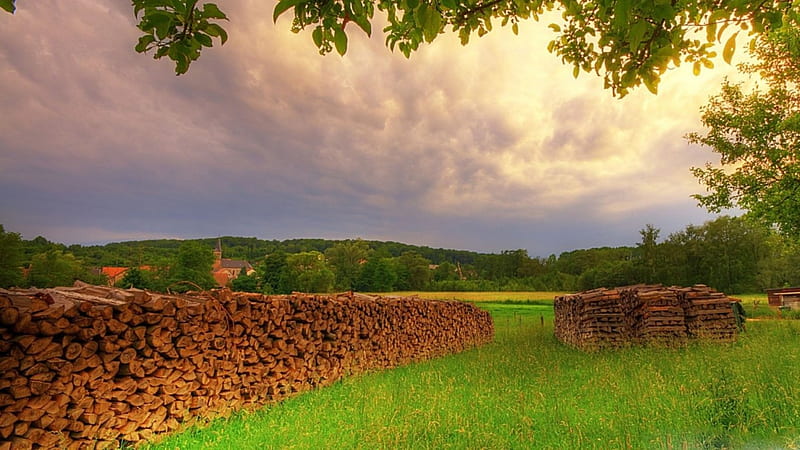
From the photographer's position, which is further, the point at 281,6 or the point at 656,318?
the point at 656,318

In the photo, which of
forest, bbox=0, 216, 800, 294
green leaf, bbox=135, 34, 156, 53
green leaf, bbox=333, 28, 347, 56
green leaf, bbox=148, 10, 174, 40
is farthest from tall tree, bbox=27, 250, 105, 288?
green leaf, bbox=333, 28, 347, 56

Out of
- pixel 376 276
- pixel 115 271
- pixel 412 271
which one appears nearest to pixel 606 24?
pixel 115 271

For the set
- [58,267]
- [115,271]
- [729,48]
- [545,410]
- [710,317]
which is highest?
[729,48]

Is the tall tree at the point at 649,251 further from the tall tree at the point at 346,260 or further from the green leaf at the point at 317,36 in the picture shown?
the green leaf at the point at 317,36

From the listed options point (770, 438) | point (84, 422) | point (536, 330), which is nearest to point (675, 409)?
point (770, 438)

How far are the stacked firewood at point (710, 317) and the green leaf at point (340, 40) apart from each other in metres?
13.3

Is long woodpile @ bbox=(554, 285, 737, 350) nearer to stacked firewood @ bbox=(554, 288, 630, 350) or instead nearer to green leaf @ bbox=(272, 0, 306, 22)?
stacked firewood @ bbox=(554, 288, 630, 350)

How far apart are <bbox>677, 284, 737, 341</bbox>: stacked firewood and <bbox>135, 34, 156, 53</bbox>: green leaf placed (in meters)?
14.1

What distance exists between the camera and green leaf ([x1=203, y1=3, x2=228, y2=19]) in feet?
7.66

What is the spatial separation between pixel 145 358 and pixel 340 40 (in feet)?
14.8

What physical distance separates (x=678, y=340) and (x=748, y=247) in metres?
50.5

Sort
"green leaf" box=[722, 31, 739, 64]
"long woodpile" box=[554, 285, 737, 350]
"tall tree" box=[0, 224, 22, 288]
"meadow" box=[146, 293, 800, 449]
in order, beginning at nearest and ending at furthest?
"green leaf" box=[722, 31, 739, 64] → "meadow" box=[146, 293, 800, 449] → "long woodpile" box=[554, 285, 737, 350] → "tall tree" box=[0, 224, 22, 288]

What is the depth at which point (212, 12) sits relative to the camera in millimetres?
2373

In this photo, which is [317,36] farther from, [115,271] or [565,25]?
[115,271]
